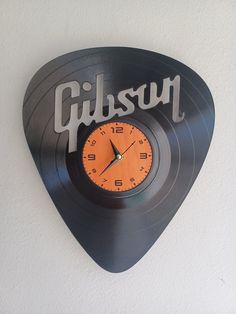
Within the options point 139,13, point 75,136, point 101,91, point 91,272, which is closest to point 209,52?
point 139,13

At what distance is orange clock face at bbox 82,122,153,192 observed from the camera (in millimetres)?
1020

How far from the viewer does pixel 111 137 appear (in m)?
1.03

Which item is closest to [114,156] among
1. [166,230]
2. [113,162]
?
[113,162]

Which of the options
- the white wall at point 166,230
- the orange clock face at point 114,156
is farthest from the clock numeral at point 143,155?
the white wall at point 166,230

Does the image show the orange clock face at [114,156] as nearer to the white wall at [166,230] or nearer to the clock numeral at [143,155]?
the clock numeral at [143,155]

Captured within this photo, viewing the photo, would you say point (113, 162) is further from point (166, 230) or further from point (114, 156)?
point (166, 230)

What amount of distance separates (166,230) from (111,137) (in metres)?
0.30

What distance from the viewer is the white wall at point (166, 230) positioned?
3.46ft

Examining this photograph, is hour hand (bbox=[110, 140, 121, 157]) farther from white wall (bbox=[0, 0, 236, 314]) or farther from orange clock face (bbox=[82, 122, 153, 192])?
white wall (bbox=[0, 0, 236, 314])

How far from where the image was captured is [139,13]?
1.07 m

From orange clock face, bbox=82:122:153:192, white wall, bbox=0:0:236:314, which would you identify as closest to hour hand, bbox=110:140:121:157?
orange clock face, bbox=82:122:153:192

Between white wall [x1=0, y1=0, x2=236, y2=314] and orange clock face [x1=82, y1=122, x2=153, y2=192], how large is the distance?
16cm

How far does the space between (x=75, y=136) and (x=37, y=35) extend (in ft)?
1.01

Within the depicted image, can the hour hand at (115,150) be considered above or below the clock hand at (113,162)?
above
